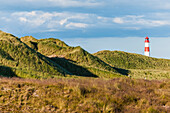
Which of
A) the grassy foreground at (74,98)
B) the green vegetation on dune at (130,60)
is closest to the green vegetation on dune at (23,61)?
the grassy foreground at (74,98)

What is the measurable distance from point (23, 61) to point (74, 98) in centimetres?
2832

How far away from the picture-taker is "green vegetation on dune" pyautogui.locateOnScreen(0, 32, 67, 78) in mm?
35875

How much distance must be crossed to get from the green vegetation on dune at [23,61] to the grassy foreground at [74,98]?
18.8 metres

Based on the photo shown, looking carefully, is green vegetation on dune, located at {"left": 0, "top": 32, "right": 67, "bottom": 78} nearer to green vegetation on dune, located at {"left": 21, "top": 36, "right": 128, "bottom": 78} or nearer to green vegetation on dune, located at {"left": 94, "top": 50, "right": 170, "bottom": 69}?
green vegetation on dune, located at {"left": 21, "top": 36, "right": 128, "bottom": 78}

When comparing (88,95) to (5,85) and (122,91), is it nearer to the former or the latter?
(122,91)

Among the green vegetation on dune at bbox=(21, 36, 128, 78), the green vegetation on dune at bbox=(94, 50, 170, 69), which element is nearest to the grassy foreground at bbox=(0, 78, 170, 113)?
the green vegetation on dune at bbox=(21, 36, 128, 78)

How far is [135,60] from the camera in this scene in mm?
75500

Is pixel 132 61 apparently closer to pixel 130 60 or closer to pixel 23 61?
pixel 130 60

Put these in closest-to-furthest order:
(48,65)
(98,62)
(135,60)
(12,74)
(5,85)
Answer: (5,85), (12,74), (48,65), (98,62), (135,60)

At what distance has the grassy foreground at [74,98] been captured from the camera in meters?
12.2

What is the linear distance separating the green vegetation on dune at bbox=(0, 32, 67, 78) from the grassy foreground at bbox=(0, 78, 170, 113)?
18.8m

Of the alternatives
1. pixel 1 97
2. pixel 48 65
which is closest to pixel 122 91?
pixel 1 97

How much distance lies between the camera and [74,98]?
517 inches

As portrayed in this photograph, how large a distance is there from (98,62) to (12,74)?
2773cm
